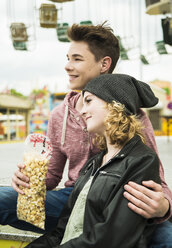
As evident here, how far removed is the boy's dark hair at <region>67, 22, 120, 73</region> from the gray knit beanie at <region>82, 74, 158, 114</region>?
0.41 m

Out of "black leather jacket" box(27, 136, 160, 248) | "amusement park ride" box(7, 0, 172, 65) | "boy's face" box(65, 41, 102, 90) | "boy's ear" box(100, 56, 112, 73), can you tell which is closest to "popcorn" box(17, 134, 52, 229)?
"black leather jacket" box(27, 136, 160, 248)

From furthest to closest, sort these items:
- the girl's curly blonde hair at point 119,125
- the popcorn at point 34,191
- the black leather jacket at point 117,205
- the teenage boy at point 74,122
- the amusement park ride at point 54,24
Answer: the amusement park ride at point 54,24, the teenage boy at point 74,122, the popcorn at point 34,191, the girl's curly blonde hair at point 119,125, the black leather jacket at point 117,205

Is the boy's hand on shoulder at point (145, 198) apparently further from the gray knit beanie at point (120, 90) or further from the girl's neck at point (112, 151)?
the gray knit beanie at point (120, 90)

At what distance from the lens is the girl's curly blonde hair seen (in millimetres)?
1179

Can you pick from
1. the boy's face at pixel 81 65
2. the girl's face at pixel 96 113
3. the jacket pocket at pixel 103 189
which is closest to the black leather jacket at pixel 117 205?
the jacket pocket at pixel 103 189

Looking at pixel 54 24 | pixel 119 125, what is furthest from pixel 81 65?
pixel 54 24

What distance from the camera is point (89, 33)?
64.6 inches

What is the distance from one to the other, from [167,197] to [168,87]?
27.7 metres

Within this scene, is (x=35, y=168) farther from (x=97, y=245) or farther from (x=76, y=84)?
(x=76, y=84)

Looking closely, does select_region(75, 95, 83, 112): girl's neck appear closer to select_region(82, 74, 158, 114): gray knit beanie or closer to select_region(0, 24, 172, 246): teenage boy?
select_region(0, 24, 172, 246): teenage boy

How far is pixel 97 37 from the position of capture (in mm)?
1663

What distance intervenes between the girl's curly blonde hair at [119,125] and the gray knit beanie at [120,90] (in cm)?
3

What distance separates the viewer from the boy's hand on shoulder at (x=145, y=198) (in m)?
1.04

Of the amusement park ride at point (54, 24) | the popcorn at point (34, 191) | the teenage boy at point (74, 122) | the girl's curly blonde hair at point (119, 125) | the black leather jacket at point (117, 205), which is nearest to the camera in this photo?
the black leather jacket at point (117, 205)
